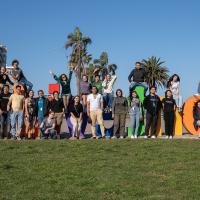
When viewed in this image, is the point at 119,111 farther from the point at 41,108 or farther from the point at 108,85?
the point at 41,108

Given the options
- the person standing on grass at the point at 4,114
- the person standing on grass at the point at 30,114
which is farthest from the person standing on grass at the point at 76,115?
the person standing on grass at the point at 4,114

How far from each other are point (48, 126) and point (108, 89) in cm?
284

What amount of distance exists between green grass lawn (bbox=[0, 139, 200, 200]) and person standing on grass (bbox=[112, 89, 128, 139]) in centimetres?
284

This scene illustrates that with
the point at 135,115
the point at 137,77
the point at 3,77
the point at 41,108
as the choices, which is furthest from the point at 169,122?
the point at 3,77

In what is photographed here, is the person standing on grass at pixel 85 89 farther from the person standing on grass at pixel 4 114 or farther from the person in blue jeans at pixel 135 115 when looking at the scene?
the person standing on grass at pixel 4 114

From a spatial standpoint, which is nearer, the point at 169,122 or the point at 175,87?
the point at 169,122

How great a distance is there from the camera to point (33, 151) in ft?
39.0

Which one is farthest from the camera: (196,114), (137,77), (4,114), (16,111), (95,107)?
(196,114)

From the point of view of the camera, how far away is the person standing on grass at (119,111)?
16.3m

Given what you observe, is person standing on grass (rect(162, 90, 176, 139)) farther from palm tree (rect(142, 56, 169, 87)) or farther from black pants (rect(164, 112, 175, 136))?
palm tree (rect(142, 56, 169, 87))

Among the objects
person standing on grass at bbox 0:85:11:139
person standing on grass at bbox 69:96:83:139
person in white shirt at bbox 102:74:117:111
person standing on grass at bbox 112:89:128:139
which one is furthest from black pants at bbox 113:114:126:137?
person standing on grass at bbox 0:85:11:139

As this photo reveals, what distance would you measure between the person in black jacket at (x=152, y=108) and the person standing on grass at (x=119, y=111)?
811 mm

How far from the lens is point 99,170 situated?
9.43m

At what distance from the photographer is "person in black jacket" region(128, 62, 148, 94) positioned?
17.0 m
